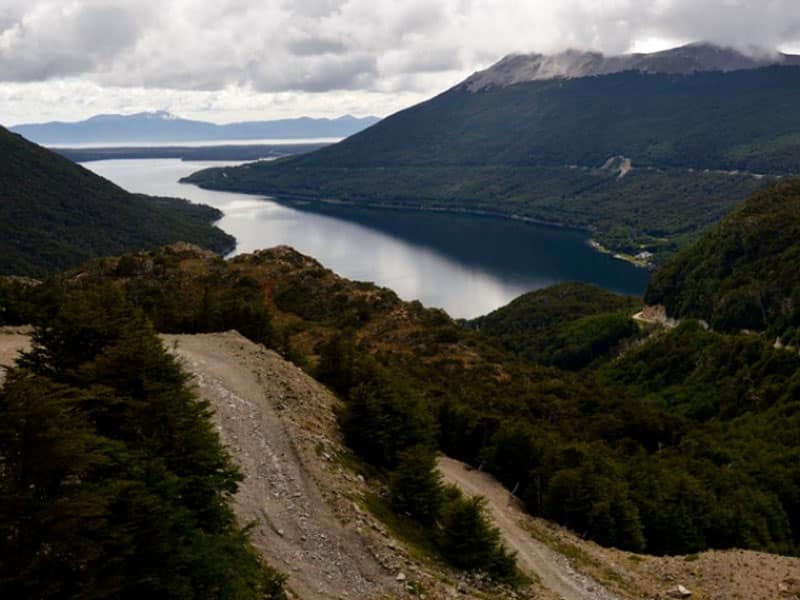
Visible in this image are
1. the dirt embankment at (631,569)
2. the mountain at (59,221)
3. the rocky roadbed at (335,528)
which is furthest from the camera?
the mountain at (59,221)

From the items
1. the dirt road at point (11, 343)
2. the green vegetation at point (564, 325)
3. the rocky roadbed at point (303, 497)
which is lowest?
the green vegetation at point (564, 325)

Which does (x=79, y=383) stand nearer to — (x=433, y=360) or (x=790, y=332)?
(x=433, y=360)

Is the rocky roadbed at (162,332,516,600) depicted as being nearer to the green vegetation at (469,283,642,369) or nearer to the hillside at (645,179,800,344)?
the green vegetation at (469,283,642,369)

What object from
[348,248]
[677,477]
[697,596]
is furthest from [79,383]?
[348,248]

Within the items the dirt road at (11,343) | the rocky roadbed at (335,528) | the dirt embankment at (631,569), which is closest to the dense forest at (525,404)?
the dirt road at (11,343)

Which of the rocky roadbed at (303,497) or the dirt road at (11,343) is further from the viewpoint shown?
the dirt road at (11,343)

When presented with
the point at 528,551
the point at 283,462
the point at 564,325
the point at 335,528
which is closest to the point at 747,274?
the point at 564,325

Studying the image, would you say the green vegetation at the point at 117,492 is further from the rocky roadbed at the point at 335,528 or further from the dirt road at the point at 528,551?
the dirt road at the point at 528,551

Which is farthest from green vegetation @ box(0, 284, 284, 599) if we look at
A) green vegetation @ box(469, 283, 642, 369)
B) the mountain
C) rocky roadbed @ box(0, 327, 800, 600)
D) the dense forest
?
the mountain
